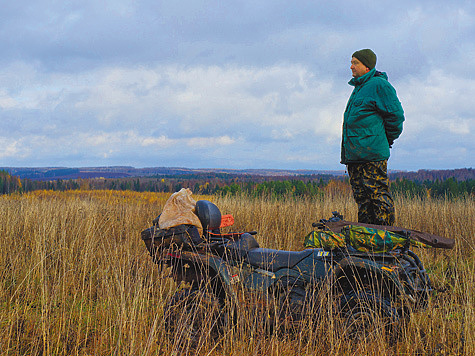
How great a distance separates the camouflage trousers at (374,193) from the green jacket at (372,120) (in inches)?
4.1

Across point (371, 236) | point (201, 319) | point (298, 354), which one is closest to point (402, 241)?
point (371, 236)

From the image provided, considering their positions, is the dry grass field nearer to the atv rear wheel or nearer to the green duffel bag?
the atv rear wheel

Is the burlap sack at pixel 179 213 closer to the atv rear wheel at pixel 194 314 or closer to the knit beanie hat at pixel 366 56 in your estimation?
the atv rear wheel at pixel 194 314

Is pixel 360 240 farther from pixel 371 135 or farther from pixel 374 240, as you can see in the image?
pixel 371 135

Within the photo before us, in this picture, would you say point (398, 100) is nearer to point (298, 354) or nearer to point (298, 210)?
point (298, 354)

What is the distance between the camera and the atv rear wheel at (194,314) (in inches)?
114

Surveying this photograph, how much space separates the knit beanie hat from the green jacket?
4.0 inches

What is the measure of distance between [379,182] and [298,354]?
6.90ft

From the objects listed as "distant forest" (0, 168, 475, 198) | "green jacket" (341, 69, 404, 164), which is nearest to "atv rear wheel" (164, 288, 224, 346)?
"green jacket" (341, 69, 404, 164)

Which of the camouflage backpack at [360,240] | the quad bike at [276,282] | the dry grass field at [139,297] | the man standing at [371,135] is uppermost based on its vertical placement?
the man standing at [371,135]

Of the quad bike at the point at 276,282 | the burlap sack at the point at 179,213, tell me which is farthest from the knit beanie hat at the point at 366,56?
the burlap sack at the point at 179,213

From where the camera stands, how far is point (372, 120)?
4.05 metres

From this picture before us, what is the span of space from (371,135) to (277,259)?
1836mm

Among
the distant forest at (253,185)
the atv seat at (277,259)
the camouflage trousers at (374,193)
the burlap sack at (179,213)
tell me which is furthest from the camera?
the distant forest at (253,185)
